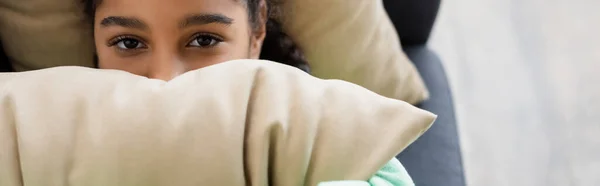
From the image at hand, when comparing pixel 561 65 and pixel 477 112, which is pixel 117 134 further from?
pixel 561 65

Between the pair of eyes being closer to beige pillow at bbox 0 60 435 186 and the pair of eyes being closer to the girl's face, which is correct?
the girl's face

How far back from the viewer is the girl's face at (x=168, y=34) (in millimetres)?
762

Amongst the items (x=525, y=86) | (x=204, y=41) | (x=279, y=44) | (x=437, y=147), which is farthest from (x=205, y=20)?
(x=525, y=86)

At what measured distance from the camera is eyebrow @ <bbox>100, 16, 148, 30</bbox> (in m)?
0.77

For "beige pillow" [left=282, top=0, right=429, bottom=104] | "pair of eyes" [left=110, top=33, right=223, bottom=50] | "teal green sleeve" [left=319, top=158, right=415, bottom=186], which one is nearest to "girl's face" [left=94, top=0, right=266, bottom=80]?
"pair of eyes" [left=110, top=33, right=223, bottom=50]

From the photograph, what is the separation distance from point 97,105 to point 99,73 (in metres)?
0.06

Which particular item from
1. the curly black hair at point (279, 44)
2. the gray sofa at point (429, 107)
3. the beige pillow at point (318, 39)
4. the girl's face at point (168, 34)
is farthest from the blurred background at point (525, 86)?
the girl's face at point (168, 34)

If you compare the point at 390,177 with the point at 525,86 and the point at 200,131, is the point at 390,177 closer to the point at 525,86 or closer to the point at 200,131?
the point at 200,131

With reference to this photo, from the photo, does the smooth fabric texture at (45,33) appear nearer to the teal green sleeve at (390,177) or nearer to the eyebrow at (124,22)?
the eyebrow at (124,22)

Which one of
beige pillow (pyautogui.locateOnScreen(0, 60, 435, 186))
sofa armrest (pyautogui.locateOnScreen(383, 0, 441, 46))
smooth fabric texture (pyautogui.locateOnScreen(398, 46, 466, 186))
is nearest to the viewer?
beige pillow (pyautogui.locateOnScreen(0, 60, 435, 186))

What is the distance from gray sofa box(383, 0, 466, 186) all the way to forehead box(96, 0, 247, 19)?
33 cm

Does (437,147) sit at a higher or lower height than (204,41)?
lower

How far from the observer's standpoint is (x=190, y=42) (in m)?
0.79

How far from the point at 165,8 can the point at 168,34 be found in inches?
1.1
